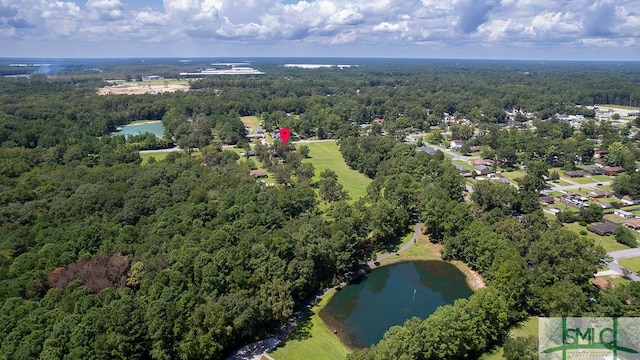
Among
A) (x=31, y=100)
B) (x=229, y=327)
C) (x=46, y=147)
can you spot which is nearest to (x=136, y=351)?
(x=229, y=327)

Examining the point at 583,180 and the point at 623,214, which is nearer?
the point at 623,214

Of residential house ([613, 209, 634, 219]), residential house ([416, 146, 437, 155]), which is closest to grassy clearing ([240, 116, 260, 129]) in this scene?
residential house ([416, 146, 437, 155])

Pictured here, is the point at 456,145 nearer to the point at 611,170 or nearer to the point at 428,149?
the point at 428,149

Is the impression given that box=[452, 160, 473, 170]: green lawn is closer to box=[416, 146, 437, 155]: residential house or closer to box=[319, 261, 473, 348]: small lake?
box=[416, 146, 437, 155]: residential house

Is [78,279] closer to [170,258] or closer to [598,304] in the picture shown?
[170,258]

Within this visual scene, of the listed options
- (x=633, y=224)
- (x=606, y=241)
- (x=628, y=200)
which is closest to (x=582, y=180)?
(x=628, y=200)

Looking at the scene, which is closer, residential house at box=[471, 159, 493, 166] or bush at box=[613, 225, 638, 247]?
bush at box=[613, 225, 638, 247]
